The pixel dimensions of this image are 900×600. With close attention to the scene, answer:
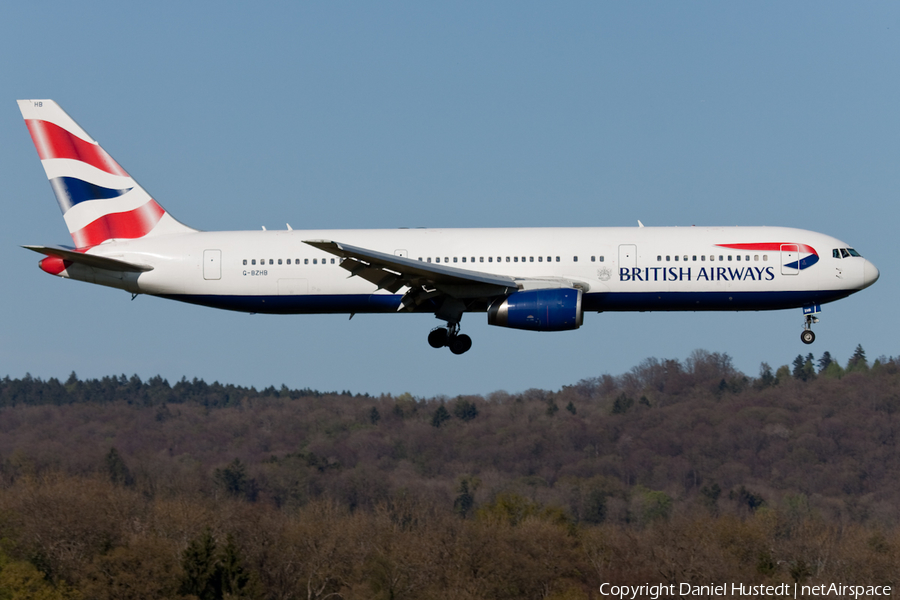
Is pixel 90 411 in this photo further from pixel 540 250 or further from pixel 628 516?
pixel 540 250

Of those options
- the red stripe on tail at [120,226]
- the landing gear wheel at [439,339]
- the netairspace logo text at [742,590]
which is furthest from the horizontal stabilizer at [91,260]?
the netairspace logo text at [742,590]

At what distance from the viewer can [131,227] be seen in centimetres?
4419

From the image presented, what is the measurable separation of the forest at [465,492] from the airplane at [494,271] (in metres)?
37.2

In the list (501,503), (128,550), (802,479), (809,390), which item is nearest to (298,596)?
(128,550)

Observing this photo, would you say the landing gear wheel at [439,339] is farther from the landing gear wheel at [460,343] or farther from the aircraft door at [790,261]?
the aircraft door at [790,261]

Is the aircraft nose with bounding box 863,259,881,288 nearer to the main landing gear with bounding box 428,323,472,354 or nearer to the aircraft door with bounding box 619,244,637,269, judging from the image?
the aircraft door with bounding box 619,244,637,269

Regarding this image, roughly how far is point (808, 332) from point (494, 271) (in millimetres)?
11819

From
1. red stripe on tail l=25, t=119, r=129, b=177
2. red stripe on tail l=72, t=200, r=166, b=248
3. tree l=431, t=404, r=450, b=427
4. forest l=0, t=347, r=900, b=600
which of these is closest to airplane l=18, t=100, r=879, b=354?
red stripe on tail l=72, t=200, r=166, b=248

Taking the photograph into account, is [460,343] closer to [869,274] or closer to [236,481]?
[869,274]

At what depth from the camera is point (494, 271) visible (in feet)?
132

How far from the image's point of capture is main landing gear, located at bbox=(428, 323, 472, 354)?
4234 cm

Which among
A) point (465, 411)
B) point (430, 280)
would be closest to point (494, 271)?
point (430, 280)

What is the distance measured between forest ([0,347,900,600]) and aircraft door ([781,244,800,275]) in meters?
42.9

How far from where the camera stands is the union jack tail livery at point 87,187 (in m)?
44.2
